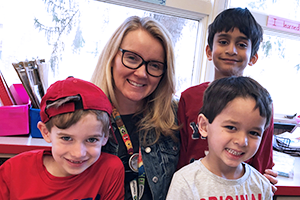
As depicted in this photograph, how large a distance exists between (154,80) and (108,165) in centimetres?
48

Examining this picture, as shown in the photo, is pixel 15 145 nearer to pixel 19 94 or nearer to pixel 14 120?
pixel 14 120

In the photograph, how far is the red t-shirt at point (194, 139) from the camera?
1237 mm

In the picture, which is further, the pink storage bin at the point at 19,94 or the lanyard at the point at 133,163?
the pink storage bin at the point at 19,94

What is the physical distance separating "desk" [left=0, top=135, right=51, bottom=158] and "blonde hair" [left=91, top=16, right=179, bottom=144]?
44 cm

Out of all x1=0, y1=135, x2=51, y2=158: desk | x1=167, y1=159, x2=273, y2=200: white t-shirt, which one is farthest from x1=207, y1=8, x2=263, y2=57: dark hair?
x1=0, y1=135, x2=51, y2=158: desk

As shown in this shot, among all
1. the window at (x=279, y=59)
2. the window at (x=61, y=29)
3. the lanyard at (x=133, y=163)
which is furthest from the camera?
the window at (x=279, y=59)

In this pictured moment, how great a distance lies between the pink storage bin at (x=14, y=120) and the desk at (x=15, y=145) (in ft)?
0.14

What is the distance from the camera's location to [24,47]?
1642 mm

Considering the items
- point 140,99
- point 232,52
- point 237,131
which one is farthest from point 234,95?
point 140,99

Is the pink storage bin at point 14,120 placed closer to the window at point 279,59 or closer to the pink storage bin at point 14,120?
the pink storage bin at point 14,120

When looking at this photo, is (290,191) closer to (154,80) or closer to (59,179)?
(154,80)

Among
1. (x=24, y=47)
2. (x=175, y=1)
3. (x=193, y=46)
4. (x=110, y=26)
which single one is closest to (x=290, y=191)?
(x=193, y=46)

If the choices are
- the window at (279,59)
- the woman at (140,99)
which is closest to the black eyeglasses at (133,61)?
the woman at (140,99)

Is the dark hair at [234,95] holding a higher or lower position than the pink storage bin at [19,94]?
higher
